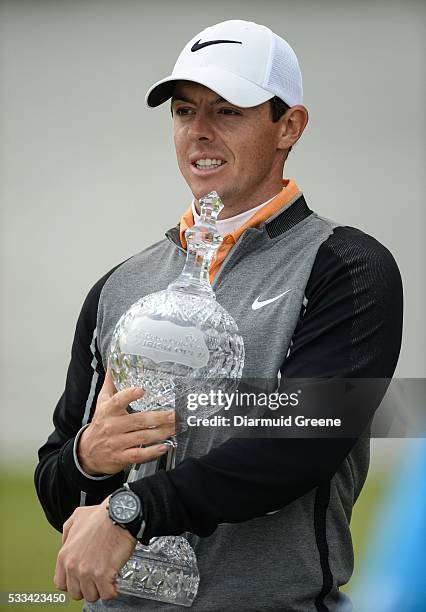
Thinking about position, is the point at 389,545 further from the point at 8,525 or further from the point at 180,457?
the point at 8,525

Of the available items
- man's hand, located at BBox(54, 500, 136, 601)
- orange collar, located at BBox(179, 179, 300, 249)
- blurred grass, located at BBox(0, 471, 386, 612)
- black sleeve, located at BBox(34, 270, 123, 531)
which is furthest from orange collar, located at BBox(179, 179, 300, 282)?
blurred grass, located at BBox(0, 471, 386, 612)

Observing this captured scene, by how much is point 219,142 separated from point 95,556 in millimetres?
642

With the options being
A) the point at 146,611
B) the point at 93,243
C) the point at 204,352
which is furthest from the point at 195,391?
the point at 93,243

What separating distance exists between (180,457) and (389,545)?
0.91 m

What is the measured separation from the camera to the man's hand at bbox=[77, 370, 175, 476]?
1172mm

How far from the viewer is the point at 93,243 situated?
2521 millimetres

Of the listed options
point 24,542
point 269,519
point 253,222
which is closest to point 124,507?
point 269,519

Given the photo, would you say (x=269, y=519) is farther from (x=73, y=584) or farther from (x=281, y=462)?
(x=73, y=584)

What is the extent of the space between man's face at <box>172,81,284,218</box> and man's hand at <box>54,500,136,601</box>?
21.2 inches

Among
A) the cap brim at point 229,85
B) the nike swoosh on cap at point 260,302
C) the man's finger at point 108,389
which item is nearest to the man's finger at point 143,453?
the man's finger at point 108,389

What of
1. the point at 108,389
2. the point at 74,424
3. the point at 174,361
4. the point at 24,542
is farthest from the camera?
the point at 24,542

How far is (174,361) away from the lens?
3.72ft

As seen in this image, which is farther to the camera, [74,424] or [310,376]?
[74,424]

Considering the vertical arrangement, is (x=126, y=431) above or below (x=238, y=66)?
below
